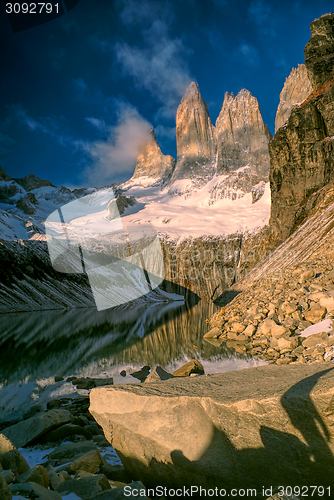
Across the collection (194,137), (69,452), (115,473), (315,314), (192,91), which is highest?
(192,91)

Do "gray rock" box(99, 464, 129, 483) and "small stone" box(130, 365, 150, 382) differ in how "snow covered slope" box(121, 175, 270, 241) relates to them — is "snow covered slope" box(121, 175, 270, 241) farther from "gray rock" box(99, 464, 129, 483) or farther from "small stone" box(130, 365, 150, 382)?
"gray rock" box(99, 464, 129, 483)

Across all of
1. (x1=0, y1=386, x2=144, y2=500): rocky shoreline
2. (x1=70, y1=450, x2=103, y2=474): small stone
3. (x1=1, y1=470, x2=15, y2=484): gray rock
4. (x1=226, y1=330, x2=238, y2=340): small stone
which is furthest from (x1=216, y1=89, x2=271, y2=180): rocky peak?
(x1=1, y1=470, x2=15, y2=484): gray rock

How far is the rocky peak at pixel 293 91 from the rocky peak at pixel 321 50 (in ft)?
192

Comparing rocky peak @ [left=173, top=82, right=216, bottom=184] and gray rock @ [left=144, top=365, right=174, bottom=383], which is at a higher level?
rocky peak @ [left=173, top=82, right=216, bottom=184]

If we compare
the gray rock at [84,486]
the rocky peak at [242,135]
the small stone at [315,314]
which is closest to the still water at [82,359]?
the small stone at [315,314]

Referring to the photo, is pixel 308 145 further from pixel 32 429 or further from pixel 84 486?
pixel 84 486

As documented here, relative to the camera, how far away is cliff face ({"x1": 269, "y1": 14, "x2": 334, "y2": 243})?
44469mm

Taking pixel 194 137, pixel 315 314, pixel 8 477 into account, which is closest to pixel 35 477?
pixel 8 477

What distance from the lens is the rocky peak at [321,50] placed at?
47.1 metres

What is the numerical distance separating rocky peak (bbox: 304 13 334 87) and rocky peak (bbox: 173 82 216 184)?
108494 mm

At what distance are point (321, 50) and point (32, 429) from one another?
63.3 m

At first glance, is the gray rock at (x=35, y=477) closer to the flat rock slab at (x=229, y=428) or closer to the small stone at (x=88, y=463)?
the small stone at (x=88, y=463)

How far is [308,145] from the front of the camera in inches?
1832

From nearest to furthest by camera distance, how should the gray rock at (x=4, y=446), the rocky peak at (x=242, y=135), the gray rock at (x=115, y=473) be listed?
the gray rock at (x=4, y=446)
the gray rock at (x=115, y=473)
the rocky peak at (x=242, y=135)
